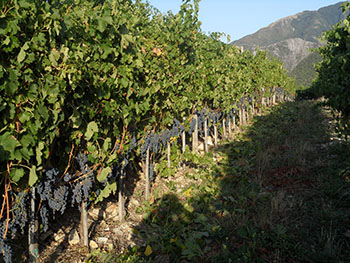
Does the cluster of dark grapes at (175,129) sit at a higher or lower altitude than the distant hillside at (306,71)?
lower

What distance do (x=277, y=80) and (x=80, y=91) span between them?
86.1 feet

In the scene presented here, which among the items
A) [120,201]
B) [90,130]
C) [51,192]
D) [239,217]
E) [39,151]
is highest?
[90,130]

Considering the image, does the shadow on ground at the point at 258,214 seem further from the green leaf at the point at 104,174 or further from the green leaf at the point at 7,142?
the green leaf at the point at 7,142

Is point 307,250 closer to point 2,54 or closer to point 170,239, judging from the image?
point 170,239

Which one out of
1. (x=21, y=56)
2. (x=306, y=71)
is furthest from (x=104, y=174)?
(x=306, y=71)

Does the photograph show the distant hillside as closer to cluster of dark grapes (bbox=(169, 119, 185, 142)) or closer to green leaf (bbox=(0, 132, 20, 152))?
cluster of dark grapes (bbox=(169, 119, 185, 142))

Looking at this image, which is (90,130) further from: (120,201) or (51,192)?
(120,201)

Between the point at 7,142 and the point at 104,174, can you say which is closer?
the point at 7,142

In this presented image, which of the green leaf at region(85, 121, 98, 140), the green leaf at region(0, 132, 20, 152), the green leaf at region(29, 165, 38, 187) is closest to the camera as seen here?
the green leaf at region(0, 132, 20, 152)

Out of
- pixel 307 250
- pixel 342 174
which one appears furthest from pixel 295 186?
pixel 307 250

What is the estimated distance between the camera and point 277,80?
88.2 feet

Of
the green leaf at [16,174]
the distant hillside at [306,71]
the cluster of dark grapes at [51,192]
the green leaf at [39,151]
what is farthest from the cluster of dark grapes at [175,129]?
the distant hillside at [306,71]

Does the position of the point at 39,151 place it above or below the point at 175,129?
above

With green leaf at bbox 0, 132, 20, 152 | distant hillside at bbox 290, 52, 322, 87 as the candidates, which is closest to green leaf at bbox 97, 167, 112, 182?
green leaf at bbox 0, 132, 20, 152
